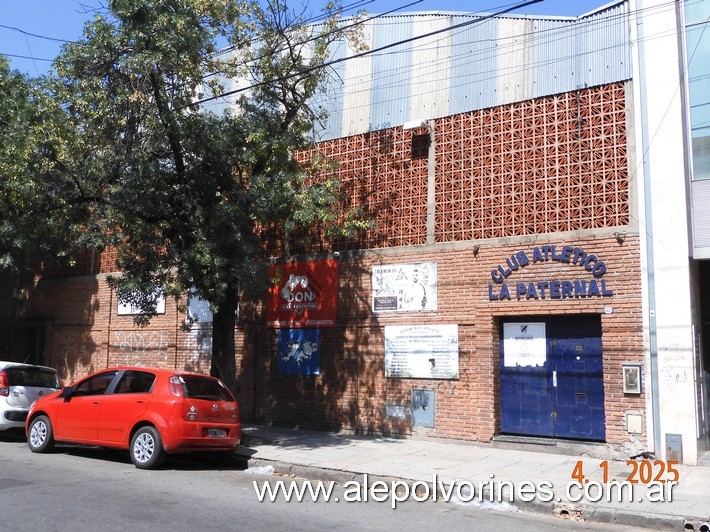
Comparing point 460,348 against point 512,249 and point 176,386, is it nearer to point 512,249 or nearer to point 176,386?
point 512,249

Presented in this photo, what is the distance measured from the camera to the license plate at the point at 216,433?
35.8 feet

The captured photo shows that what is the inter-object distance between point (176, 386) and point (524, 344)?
657cm

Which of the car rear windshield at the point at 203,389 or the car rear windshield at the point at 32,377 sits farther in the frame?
the car rear windshield at the point at 32,377

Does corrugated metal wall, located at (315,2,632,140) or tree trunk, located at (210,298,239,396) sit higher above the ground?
corrugated metal wall, located at (315,2,632,140)

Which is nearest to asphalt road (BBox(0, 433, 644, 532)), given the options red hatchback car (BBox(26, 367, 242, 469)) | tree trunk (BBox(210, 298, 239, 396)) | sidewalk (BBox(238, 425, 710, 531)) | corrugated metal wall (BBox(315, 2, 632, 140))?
sidewalk (BBox(238, 425, 710, 531))

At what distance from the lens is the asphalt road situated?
726 cm

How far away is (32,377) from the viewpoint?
14.2 m

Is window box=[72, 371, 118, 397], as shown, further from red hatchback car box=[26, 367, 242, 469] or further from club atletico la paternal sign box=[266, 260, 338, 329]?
club atletico la paternal sign box=[266, 260, 338, 329]

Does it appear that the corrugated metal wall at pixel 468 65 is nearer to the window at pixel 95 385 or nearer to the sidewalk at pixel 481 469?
the sidewalk at pixel 481 469

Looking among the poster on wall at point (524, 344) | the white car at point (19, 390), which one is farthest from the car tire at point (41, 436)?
the poster on wall at point (524, 344)

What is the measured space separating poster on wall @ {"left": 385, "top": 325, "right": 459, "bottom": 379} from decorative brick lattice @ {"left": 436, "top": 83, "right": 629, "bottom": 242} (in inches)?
77.0

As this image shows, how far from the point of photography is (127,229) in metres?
13.4

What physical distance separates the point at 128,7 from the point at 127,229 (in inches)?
160

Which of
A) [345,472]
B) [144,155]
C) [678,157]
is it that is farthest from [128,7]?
[678,157]
